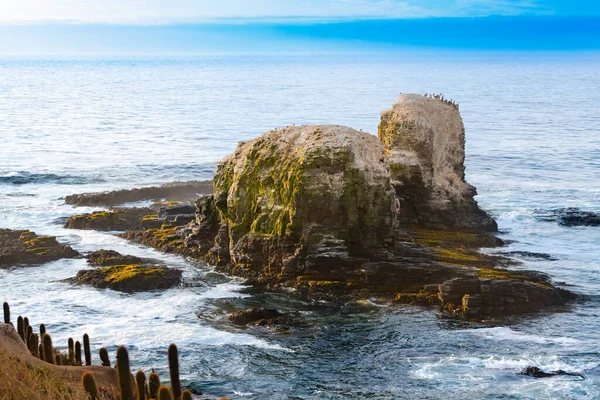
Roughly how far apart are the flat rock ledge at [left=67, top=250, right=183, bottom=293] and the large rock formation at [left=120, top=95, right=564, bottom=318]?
147 inches

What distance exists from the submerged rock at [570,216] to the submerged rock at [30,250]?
32841mm

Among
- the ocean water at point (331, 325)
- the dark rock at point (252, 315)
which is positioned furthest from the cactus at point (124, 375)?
the dark rock at point (252, 315)

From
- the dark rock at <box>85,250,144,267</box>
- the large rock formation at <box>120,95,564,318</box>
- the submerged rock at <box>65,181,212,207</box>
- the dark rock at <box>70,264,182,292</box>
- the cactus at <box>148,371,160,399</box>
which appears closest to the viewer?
the cactus at <box>148,371,160,399</box>

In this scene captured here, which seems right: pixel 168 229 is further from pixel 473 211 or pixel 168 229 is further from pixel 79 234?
pixel 473 211

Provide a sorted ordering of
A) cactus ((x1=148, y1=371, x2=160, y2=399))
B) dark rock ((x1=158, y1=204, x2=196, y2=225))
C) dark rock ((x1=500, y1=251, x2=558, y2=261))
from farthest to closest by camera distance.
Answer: dark rock ((x1=158, y1=204, x2=196, y2=225))
dark rock ((x1=500, y1=251, x2=558, y2=261))
cactus ((x1=148, y1=371, x2=160, y2=399))

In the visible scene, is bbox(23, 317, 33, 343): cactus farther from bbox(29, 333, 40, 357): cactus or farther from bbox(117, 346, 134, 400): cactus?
bbox(117, 346, 134, 400): cactus

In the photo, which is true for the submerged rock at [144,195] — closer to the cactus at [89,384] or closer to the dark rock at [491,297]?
the dark rock at [491,297]

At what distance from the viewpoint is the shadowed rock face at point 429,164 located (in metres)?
54.4

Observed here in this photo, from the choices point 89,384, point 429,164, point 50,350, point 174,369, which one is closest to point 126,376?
point 174,369

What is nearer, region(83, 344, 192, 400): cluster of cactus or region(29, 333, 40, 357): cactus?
region(83, 344, 192, 400): cluster of cactus

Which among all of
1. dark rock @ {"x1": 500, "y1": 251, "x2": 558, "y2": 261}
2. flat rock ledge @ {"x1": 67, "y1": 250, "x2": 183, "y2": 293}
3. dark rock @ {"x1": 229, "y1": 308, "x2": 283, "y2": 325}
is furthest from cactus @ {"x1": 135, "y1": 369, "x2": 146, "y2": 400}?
dark rock @ {"x1": 500, "y1": 251, "x2": 558, "y2": 261}

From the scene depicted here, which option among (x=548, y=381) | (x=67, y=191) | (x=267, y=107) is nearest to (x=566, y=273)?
(x=548, y=381)

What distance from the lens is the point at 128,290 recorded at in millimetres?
43156

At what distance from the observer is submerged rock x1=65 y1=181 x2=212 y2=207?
65.3m
